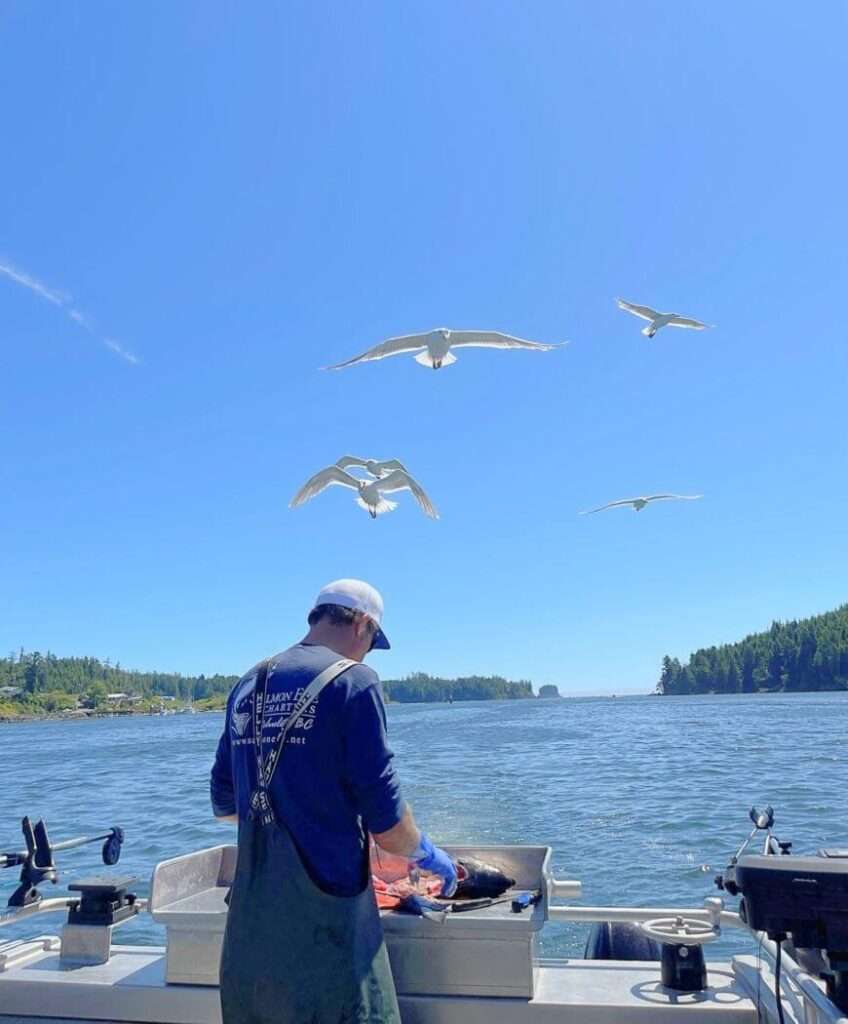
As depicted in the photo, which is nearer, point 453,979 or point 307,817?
point 307,817

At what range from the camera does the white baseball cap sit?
2.66 meters

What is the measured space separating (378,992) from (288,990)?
0.86 ft

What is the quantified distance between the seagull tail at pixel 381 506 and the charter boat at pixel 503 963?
8830 mm

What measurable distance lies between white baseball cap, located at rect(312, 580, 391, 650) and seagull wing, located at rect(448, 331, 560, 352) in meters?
9.96

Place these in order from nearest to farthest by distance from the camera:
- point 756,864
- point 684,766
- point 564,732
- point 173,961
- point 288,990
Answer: point 288,990, point 756,864, point 173,961, point 684,766, point 564,732

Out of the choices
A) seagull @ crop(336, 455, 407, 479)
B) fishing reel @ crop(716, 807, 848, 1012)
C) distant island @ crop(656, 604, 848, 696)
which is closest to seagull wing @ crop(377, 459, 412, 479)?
seagull @ crop(336, 455, 407, 479)

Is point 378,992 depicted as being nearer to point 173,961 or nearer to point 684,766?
point 173,961

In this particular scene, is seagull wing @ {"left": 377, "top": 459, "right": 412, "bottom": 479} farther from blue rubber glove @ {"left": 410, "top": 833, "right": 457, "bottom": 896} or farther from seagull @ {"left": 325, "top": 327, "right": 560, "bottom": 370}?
blue rubber glove @ {"left": 410, "top": 833, "right": 457, "bottom": 896}

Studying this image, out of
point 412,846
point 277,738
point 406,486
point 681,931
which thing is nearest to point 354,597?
point 277,738

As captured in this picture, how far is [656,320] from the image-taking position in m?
15.9

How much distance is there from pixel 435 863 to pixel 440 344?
1029 cm

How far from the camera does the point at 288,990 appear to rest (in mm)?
2277

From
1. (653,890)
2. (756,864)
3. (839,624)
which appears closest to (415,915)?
(756,864)

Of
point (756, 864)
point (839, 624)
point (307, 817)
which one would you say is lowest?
point (756, 864)
